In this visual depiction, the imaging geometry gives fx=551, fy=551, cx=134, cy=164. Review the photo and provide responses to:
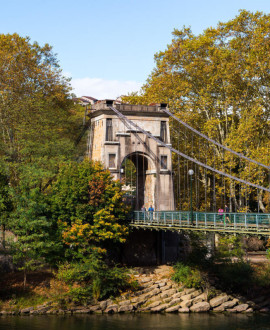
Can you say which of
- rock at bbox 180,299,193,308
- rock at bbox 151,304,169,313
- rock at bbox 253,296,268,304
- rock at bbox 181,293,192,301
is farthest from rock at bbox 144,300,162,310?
rock at bbox 253,296,268,304

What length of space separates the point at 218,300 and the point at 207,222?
7.30 metres

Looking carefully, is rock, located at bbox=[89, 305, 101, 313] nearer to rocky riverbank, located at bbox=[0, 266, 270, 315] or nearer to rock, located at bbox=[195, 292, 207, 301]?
rocky riverbank, located at bbox=[0, 266, 270, 315]

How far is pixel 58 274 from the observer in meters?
38.2

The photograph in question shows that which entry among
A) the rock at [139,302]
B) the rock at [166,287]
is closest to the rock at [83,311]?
the rock at [139,302]

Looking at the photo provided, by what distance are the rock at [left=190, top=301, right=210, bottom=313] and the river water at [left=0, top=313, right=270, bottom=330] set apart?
102cm

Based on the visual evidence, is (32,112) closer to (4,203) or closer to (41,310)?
(4,203)

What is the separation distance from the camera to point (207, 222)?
34.6 meters

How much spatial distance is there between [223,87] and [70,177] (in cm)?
1896

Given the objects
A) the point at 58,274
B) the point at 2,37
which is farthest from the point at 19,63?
the point at 58,274

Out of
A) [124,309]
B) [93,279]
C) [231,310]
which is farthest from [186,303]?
[93,279]

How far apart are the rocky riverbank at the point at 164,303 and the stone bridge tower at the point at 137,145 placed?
8.33 metres

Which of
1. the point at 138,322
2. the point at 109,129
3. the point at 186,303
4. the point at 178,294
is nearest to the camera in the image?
the point at 138,322

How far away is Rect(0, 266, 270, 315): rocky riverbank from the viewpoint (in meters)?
36.3

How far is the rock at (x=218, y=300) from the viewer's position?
3831 cm
